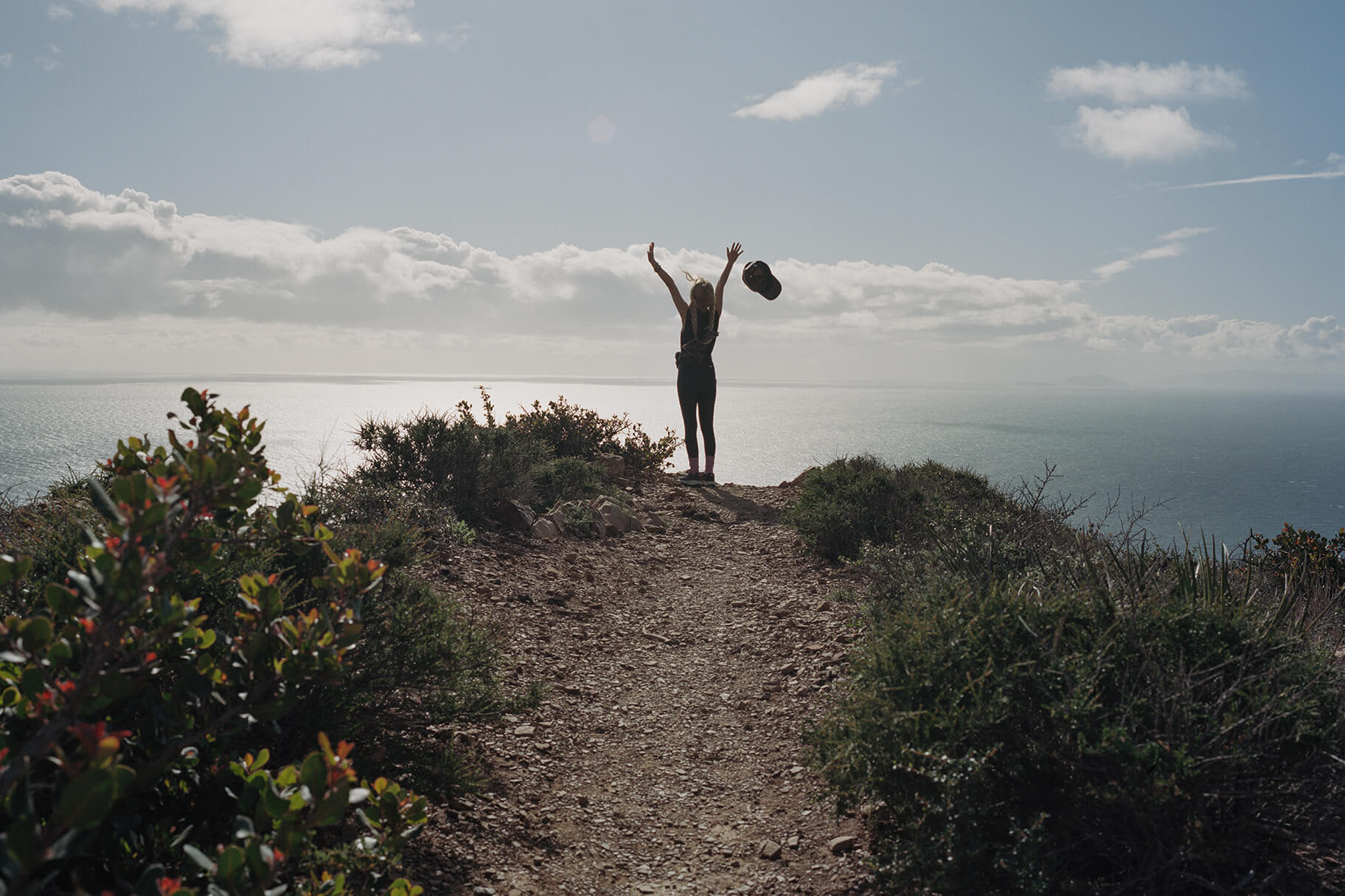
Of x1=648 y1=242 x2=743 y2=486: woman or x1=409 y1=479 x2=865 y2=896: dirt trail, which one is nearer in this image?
x1=409 y1=479 x2=865 y2=896: dirt trail

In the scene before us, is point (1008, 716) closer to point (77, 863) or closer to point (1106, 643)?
point (1106, 643)

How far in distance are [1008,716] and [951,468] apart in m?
9.16

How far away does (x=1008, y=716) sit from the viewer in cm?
273

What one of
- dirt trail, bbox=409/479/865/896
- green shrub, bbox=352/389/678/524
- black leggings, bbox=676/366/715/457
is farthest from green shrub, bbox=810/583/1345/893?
black leggings, bbox=676/366/715/457

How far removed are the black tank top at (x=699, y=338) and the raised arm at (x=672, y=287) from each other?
0.12m

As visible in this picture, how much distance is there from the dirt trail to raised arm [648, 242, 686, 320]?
5.36 meters

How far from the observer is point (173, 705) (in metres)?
2.05

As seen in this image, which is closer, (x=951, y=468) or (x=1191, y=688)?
(x=1191, y=688)

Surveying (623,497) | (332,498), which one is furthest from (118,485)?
(623,497)

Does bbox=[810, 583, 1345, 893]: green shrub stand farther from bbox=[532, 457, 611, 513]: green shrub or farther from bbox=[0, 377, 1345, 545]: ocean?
bbox=[532, 457, 611, 513]: green shrub

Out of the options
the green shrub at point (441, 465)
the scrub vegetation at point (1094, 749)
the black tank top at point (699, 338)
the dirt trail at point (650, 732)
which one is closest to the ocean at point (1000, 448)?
the green shrub at point (441, 465)

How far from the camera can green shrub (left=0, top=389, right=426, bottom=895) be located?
148cm

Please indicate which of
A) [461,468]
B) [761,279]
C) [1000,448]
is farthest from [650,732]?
[1000,448]

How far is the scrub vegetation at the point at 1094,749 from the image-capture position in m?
2.52
